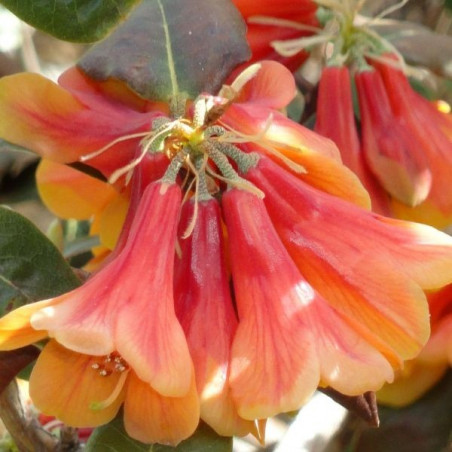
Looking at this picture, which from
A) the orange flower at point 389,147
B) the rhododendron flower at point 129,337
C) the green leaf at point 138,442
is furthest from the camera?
the orange flower at point 389,147

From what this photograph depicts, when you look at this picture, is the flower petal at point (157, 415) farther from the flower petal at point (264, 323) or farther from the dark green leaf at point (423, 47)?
the dark green leaf at point (423, 47)

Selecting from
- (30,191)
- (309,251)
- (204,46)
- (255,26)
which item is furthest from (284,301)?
(30,191)

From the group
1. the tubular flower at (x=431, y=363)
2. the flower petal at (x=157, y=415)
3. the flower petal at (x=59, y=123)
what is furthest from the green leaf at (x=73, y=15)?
the tubular flower at (x=431, y=363)

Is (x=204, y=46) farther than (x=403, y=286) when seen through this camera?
Yes

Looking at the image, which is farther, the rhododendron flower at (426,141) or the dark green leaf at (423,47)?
the dark green leaf at (423,47)

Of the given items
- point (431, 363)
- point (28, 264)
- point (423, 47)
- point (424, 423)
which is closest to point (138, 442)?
point (28, 264)

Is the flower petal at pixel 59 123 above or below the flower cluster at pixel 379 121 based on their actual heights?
above

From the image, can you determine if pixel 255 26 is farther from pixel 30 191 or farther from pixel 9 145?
pixel 30 191
